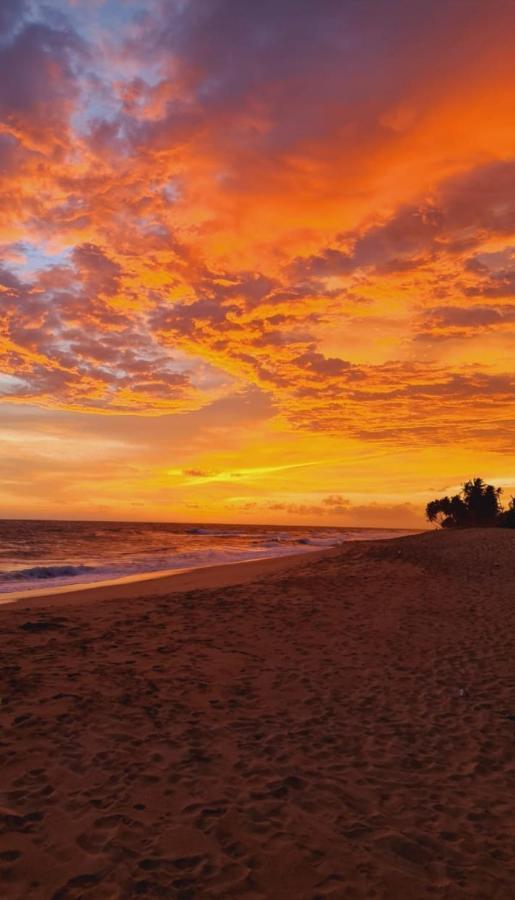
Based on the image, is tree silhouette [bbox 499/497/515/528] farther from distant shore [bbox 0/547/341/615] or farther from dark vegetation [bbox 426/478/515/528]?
distant shore [bbox 0/547/341/615]

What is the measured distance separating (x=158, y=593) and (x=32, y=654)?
9854mm

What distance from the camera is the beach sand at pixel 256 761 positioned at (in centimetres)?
456

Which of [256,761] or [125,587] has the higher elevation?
[256,761]

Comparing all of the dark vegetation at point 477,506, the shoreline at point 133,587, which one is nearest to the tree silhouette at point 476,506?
the dark vegetation at point 477,506

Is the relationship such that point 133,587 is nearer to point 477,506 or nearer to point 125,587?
point 125,587

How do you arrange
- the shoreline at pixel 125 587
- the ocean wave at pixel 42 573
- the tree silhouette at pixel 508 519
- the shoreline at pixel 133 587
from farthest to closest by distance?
the tree silhouette at pixel 508 519 → the ocean wave at pixel 42 573 → the shoreline at pixel 125 587 → the shoreline at pixel 133 587

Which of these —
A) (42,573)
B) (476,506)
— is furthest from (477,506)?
(42,573)

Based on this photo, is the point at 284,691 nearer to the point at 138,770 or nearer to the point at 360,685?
the point at 360,685

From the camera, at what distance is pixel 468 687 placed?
9352mm

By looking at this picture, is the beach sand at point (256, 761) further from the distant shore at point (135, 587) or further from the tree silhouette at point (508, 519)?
the tree silhouette at point (508, 519)

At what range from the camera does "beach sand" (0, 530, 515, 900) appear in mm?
4559

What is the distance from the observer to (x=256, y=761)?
6.51 metres

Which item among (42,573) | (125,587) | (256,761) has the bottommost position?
(42,573)

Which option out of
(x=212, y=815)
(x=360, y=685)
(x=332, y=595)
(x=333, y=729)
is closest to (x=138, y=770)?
(x=212, y=815)
